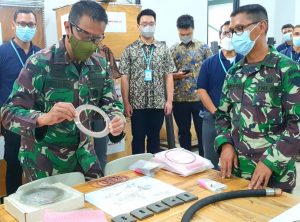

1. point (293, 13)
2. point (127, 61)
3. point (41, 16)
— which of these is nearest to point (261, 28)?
point (127, 61)

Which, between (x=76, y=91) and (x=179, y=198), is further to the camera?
(x=76, y=91)

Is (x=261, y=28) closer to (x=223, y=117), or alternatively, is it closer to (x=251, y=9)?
(x=251, y=9)

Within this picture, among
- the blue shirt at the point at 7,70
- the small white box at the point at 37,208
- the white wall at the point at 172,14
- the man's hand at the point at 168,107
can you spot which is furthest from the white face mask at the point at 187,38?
the small white box at the point at 37,208

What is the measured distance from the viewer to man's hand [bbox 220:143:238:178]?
1664 millimetres

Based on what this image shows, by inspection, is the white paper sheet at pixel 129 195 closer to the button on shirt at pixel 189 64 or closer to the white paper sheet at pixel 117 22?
the button on shirt at pixel 189 64

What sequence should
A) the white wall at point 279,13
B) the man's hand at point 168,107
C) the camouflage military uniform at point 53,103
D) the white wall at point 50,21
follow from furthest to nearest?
the white wall at point 279,13 < the white wall at point 50,21 < the man's hand at point 168,107 < the camouflage military uniform at point 53,103

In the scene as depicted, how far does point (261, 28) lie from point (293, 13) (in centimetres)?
638

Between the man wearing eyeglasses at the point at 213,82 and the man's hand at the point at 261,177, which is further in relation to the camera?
the man wearing eyeglasses at the point at 213,82

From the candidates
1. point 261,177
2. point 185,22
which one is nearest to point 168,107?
point 185,22

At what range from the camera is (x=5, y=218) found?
4.11 ft

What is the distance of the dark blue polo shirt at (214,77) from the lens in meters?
2.98

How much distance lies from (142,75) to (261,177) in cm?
221

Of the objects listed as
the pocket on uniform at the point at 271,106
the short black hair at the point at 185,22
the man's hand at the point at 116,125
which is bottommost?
the man's hand at the point at 116,125

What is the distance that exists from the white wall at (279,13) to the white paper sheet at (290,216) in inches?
272
